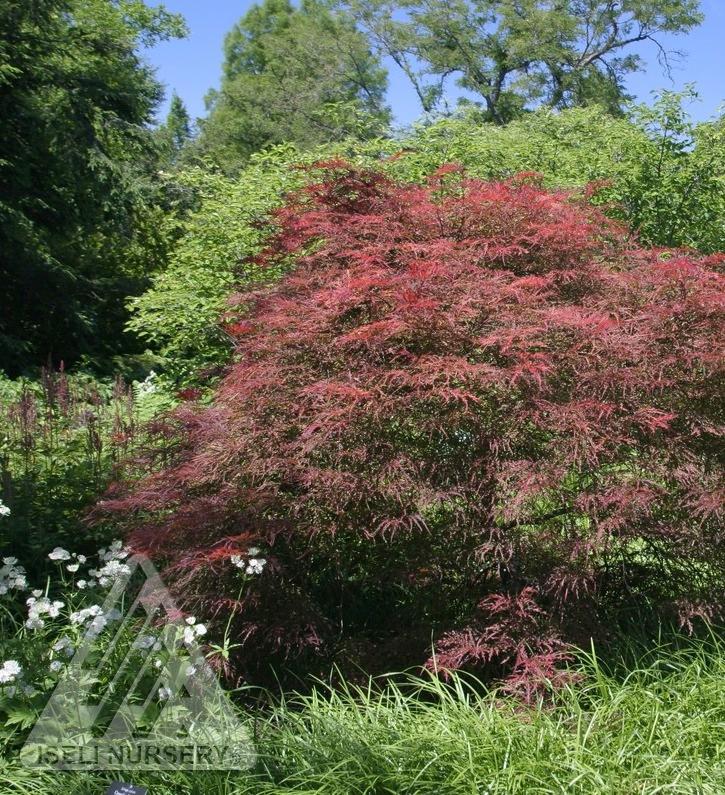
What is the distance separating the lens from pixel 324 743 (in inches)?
126

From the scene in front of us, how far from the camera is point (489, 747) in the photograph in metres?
3.06

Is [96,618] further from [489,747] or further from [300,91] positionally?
[300,91]

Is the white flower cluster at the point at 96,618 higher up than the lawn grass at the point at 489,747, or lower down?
higher up

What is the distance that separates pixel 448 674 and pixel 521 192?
222cm

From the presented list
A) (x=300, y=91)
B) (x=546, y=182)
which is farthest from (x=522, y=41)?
(x=546, y=182)

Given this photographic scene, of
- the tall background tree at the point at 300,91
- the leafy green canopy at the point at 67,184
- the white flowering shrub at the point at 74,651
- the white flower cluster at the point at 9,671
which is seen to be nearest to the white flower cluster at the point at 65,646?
the white flowering shrub at the point at 74,651

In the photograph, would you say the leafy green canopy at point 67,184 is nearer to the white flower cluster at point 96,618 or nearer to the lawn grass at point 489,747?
the white flower cluster at point 96,618

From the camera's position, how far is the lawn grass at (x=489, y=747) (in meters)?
2.92

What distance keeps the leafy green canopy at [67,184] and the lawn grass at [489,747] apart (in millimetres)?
11678

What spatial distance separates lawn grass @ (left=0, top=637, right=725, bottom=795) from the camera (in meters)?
2.92

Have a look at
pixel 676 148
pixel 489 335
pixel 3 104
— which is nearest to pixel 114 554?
pixel 489 335

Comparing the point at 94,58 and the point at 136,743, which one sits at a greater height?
the point at 94,58

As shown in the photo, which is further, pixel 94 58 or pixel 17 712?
pixel 94 58

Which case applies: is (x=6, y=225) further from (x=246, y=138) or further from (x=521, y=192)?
(x=246, y=138)
